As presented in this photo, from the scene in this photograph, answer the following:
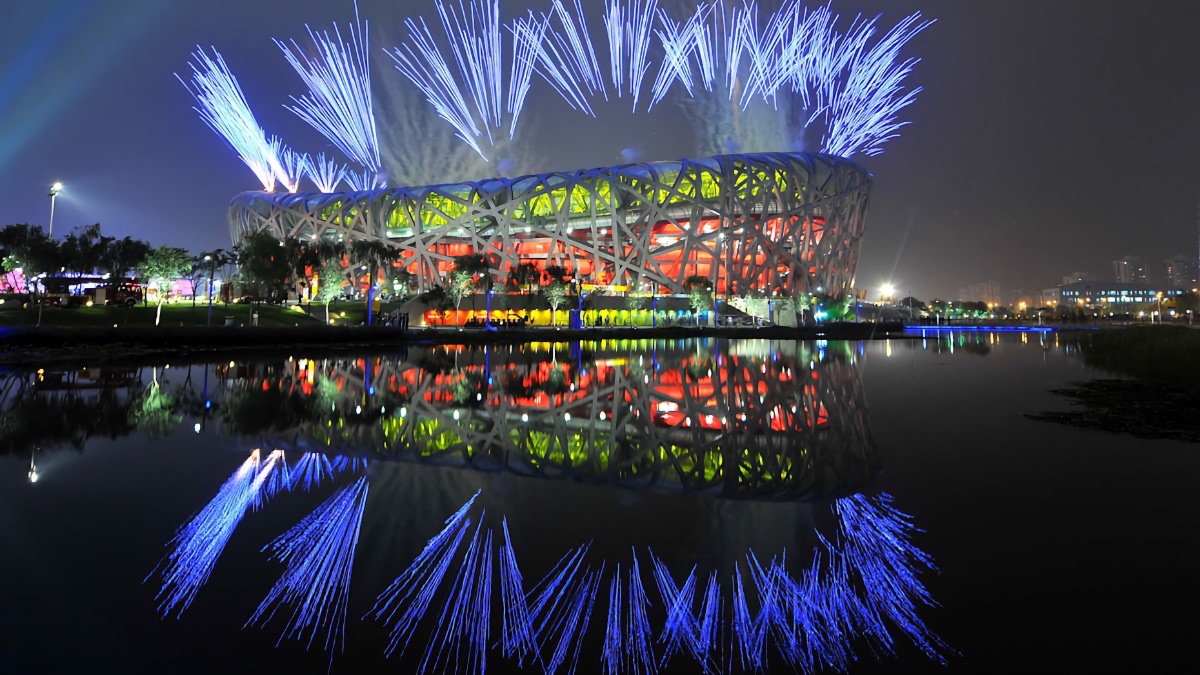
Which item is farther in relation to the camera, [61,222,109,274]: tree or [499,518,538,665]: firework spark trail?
[61,222,109,274]: tree

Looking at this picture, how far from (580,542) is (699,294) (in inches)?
2574

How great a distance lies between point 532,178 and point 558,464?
260 ft

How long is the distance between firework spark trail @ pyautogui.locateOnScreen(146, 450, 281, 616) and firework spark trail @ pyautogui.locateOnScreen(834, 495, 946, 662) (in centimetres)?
402

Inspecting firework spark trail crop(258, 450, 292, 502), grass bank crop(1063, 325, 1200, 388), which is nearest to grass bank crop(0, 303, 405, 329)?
firework spark trail crop(258, 450, 292, 502)

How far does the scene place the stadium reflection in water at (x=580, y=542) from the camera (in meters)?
Answer: 3.38

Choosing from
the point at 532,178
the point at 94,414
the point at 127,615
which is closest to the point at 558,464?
the point at 127,615

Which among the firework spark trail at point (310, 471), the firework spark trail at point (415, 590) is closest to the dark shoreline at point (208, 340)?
the firework spark trail at point (310, 471)

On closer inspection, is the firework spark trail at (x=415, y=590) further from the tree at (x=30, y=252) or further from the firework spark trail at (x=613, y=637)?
the tree at (x=30, y=252)

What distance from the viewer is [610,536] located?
4785 mm

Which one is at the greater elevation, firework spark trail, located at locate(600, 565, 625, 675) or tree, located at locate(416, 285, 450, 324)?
tree, located at locate(416, 285, 450, 324)

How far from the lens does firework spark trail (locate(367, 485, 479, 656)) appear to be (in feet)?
11.3

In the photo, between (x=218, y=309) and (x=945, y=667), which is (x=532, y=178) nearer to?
(x=218, y=309)

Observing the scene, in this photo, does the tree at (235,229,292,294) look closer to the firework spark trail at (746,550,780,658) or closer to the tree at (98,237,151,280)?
the tree at (98,237,151,280)

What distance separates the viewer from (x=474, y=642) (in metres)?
3.33
